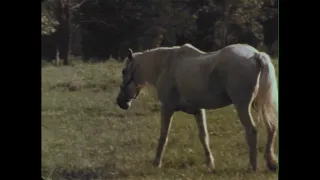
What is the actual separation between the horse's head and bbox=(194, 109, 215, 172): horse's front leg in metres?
0.33

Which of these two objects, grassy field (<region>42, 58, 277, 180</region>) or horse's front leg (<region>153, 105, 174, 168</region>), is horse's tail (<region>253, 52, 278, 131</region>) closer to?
grassy field (<region>42, 58, 277, 180</region>)

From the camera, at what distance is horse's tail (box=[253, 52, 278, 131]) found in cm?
232

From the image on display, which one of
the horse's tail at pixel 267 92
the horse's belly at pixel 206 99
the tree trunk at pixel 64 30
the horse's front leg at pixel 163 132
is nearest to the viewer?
the horse's tail at pixel 267 92

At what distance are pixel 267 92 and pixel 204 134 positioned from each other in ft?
1.18

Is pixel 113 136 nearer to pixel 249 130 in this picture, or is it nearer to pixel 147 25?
pixel 147 25

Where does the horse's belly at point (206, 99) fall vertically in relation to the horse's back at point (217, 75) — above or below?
below

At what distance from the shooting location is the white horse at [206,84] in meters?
2.35

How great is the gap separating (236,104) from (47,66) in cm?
101

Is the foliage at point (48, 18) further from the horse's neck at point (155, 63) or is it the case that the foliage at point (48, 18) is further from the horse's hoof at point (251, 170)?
the horse's hoof at point (251, 170)

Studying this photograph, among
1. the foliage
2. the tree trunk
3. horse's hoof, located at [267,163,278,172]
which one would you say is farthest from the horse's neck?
horse's hoof, located at [267,163,278,172]

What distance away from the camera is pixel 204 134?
2.49 meters

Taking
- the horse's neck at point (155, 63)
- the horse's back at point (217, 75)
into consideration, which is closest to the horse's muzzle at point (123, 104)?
the horse's neck at point (155, 63)

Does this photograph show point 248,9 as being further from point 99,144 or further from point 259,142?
point 99,144
